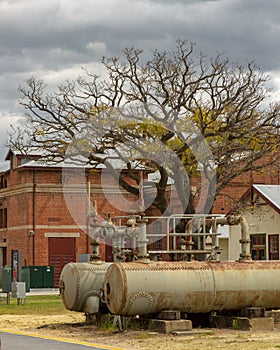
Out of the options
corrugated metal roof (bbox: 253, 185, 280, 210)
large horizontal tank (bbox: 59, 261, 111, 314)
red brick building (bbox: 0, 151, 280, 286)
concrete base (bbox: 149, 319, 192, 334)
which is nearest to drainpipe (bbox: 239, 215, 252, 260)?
concrete base (bbox: 149, 319, 192, 334)

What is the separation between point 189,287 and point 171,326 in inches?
→ 44.1

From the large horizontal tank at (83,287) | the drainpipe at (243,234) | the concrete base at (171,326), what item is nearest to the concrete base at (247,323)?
the concrete base at (171,326)

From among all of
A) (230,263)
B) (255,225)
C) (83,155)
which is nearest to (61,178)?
(255,225)

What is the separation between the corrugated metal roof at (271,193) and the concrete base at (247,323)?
22.2 meters

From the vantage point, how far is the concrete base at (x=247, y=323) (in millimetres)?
19500

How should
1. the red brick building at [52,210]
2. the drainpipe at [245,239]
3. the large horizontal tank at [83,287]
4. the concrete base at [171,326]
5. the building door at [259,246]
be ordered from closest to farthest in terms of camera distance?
the concrete base at [171,326] → the drainpipe at [245,239] → the large horizontal tank at [83,287] → the building door at [259,246] → the red brick building at [52,210]

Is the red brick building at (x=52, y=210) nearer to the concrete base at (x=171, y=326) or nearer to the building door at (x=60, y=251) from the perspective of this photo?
the building door at (x=60, y=251)

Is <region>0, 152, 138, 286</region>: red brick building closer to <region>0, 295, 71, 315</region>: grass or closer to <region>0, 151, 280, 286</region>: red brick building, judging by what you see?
<region>0, 151, 280, 286</region>: red brick building

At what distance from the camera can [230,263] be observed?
20.5 metres

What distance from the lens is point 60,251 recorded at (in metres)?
59.9

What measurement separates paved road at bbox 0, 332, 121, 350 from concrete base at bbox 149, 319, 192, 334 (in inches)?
86.3

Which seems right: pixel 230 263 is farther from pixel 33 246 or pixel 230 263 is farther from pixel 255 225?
pixel 33 246

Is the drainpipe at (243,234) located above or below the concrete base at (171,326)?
above

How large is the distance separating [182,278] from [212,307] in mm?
1069
